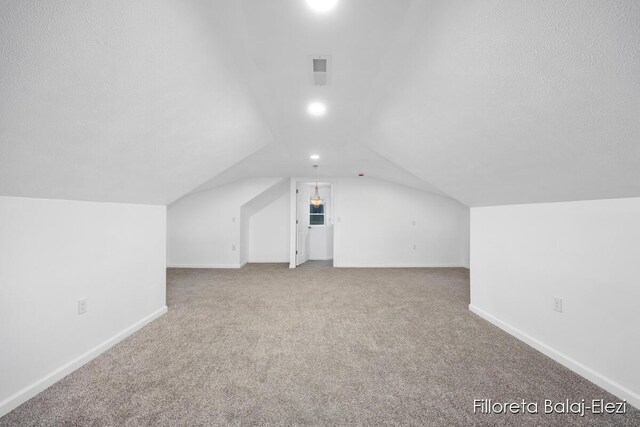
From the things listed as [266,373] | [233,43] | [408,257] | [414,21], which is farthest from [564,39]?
[408,257]

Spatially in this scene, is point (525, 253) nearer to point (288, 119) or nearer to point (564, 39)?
point (564, 39)

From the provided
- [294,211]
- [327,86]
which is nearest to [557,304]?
[327,86]

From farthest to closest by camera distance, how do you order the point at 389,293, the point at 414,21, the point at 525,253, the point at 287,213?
the point at 287,213
the point at 389,293
the point at 525,253
the point at 414,21

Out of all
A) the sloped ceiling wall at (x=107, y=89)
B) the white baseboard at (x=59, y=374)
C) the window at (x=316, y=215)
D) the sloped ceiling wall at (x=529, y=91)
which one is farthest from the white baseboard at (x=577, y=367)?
the window at (x=316, y=215)

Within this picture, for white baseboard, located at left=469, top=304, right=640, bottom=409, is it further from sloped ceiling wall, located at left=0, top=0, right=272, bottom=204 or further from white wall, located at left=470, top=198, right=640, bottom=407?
sloped ceiling wall, located at left=0, top=0, right=272, bottom=204

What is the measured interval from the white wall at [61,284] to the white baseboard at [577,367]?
3.72 meters

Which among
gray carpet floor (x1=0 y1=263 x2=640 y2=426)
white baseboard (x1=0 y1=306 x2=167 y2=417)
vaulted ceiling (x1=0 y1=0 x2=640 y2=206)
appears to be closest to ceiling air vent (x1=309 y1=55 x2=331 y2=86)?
vaulted ceiling (x1=0 y1=0 x2=640 y2=206)

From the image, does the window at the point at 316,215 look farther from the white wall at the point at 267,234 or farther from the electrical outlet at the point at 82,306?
the electrical outlet at the point at 82,306

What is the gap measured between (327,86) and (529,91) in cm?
129

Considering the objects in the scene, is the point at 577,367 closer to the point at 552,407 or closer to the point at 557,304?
the point at 557,304

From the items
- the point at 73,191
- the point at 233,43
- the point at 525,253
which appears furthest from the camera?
the point at 525,253

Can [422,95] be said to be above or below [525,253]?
above

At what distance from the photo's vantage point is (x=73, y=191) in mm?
1932

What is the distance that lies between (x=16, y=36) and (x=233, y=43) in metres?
0.91
